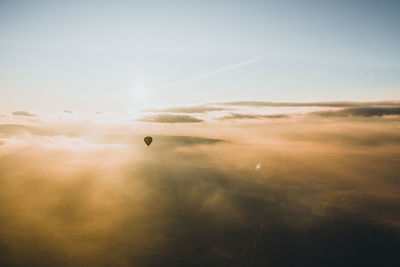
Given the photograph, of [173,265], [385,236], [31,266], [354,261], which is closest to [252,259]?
[173,265]

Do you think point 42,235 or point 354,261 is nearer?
point 354,261

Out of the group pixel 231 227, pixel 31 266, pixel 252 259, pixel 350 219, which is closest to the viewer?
pixel 31 266

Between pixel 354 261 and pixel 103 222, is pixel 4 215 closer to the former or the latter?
pixel 103 222

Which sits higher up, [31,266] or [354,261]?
[31,266]

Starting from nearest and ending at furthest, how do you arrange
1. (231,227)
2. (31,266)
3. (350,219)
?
(31,266) → (231,227) → (350,219)

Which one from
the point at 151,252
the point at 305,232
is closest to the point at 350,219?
the point at 305,232

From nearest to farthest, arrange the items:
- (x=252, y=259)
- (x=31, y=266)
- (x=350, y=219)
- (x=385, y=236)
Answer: (x=31, y=266) → (x=252, y=259) → (x=385, y=236) → (x=350, y=219)

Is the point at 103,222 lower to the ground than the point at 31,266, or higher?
lower

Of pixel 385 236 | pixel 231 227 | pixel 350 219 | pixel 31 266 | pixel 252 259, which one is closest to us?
pixel 31 266

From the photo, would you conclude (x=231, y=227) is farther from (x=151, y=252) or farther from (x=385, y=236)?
(x=385, y=236)
